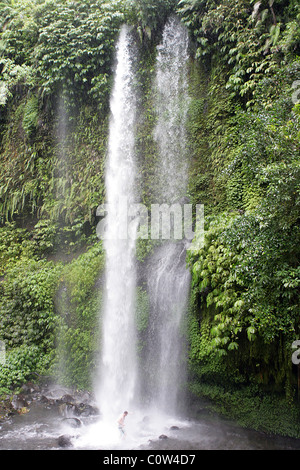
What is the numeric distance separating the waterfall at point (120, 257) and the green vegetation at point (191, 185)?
30 centimetres

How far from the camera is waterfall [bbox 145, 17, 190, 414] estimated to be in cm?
639

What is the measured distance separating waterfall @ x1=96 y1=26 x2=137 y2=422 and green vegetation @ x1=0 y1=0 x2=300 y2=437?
1.00 ft

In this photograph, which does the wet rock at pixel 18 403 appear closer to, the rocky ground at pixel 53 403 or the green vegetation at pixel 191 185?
the rocky ground at pixel 53 403

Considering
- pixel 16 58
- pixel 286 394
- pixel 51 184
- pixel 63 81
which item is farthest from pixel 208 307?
pixel 16 58

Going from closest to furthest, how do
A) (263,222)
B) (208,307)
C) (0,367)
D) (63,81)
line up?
(263,222)
(208,307)
(0,367)
(63,81)

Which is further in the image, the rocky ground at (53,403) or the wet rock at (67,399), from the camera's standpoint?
the wet rock at (67,399)

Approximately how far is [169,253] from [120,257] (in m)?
1.43

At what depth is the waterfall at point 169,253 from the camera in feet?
21.0

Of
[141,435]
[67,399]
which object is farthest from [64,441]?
[67,399]

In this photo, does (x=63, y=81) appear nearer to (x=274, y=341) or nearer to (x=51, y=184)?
(x=51, y=184)

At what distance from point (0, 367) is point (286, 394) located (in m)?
6.11

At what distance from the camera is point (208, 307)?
20.6 feet

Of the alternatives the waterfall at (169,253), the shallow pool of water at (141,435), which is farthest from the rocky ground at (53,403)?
the waterfall at (169,253)

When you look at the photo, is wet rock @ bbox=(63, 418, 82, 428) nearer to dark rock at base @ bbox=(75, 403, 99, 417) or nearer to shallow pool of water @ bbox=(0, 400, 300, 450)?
shallow pool of water @ bbox=(0, 400, 300, 450)
